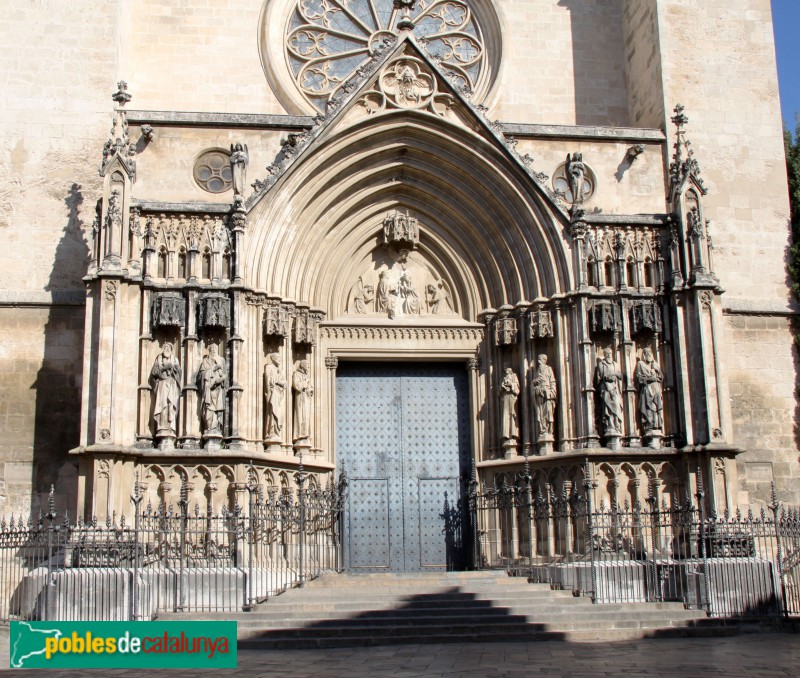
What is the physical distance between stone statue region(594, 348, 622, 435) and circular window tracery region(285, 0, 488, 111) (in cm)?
743

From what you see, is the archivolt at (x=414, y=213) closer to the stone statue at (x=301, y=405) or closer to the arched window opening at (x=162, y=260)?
the arched window opening at (x=162, y=260)

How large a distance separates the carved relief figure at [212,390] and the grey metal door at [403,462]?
2790mm

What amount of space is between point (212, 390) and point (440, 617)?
5231mm

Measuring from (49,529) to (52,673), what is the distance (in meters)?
3.83

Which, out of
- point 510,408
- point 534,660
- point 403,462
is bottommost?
point 534,660

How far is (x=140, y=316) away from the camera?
16453 millimetres

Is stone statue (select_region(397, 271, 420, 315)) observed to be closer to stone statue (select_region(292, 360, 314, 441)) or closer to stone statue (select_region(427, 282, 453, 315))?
stone statue (select_region(427, 282, 453, 315))

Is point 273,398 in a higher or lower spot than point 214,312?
lower

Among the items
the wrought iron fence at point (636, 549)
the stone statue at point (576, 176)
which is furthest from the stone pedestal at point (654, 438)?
the stone statue at point (576, 176)

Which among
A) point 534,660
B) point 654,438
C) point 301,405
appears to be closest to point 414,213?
point 301,405

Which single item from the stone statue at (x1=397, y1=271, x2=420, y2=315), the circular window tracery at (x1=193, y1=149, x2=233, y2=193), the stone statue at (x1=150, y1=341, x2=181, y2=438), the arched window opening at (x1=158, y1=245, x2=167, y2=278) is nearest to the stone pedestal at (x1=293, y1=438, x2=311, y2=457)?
the stone statue at (x1=150, y1=341, x2=181, y2=438)

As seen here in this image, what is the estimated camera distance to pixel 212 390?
1625cm

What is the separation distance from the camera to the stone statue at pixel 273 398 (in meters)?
16.9

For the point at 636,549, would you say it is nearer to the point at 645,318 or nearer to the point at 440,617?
the point at 645,318
